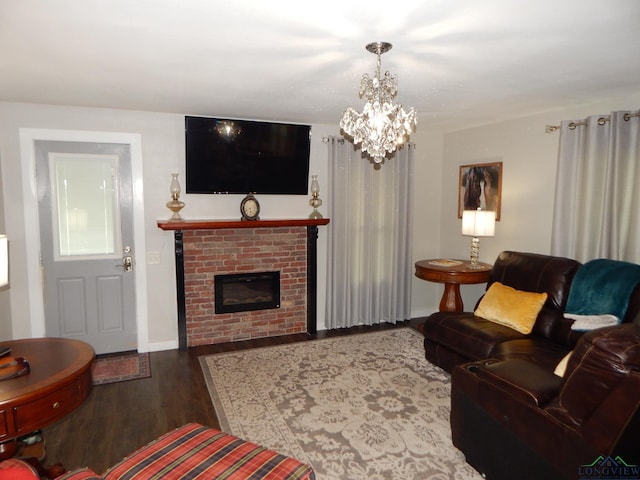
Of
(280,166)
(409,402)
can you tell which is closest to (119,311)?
(280,166)

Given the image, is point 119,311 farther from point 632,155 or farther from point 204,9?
point 632,155

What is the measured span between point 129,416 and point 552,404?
268 cm

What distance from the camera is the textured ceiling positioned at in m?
1.70

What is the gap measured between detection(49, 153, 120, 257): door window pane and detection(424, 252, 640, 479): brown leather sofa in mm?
3328

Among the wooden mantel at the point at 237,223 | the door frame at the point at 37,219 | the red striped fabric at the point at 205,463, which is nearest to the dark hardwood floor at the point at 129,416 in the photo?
the door frame at the point at 37,219

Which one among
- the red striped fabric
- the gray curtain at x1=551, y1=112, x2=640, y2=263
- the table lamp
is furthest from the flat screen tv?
the red striped fabric

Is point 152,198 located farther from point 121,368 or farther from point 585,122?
point 585,122

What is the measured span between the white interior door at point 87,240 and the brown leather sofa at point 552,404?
323cm

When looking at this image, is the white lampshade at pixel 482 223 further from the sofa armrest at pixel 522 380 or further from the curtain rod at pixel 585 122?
the sofa armrest at pixel 522 380

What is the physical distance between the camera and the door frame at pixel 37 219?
3.50 metres

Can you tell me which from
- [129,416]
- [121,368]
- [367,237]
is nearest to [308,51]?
[129,416]

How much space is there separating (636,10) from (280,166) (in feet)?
10.4

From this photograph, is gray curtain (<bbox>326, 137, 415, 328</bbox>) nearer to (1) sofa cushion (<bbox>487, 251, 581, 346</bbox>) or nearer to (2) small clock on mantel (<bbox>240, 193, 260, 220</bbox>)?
(2) small clock on mantel (<bbox>240, 193, 260, 220</bbox>)

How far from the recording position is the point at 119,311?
3961mm
